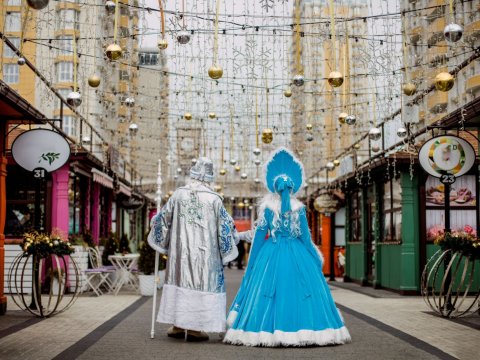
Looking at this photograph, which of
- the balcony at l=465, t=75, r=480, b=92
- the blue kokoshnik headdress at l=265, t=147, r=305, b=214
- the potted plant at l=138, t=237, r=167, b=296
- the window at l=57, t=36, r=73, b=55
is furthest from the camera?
the balcony at l=465, t=75, r=480, b=92

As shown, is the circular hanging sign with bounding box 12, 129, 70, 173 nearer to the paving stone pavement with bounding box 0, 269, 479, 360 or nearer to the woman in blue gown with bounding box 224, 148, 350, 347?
the paving stone pavement with bounding box 0, 269, 479, 360

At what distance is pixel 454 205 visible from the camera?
680 inches

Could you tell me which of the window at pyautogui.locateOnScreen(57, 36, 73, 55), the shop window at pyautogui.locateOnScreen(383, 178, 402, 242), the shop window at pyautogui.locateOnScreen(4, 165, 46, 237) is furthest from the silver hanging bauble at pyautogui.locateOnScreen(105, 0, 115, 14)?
the shop window at pyautogui.locateOnScreen(383, 178, 402, 242)

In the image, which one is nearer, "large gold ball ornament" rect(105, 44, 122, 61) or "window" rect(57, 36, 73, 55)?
"large gold ball ornament" rect(105, 44, 122, 61)

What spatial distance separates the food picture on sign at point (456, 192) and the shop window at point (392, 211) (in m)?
0.66

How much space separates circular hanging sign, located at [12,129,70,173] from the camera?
1165cm

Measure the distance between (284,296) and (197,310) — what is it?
1.00 metres

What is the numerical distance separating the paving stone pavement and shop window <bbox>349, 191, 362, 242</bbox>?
10506 mm

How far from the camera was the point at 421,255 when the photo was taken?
16.8m

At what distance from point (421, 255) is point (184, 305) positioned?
9691 mm

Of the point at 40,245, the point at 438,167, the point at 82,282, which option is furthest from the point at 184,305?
the point at 82,282

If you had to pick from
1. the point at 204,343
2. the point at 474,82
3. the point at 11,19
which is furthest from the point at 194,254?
the point at 474,82

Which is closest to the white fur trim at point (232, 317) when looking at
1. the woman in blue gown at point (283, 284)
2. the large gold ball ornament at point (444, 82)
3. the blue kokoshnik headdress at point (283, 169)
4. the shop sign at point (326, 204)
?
the woman in blue gown at point (283, 284)

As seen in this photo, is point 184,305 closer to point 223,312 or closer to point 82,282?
point 223,312
